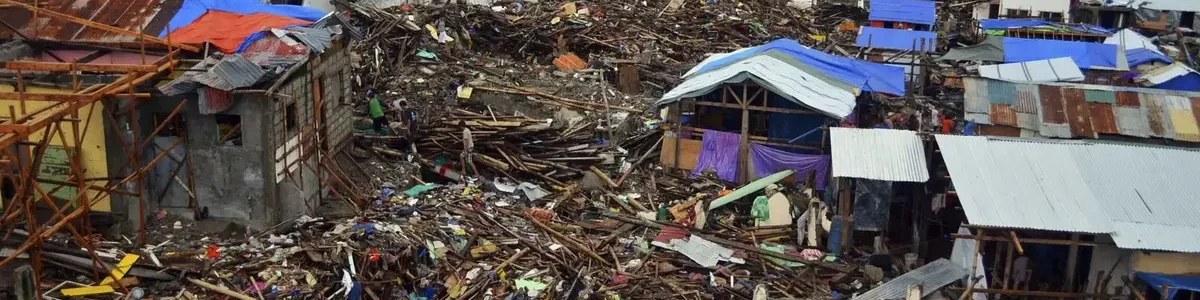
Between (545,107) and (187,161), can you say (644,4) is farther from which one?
(187,161)

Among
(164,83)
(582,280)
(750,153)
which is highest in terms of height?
(164,83)

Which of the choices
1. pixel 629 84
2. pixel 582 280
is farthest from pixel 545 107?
pixel 582 280

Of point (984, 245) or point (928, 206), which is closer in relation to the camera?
point (984, 245)

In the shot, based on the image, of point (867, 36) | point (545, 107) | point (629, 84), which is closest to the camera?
point (545, 107)

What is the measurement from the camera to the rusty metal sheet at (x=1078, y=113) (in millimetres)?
19750

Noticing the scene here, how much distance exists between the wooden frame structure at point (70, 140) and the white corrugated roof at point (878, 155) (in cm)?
1069

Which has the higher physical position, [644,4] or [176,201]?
[644,4]

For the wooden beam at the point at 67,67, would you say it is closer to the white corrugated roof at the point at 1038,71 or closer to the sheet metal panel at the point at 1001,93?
the sheet metal panel at the point at 1001,93

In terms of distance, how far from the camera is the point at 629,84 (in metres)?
27.8

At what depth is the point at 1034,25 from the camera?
119ft

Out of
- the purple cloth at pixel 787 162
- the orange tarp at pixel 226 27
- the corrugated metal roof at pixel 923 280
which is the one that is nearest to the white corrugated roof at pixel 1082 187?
the corrugated metal roof at pixel 923 280

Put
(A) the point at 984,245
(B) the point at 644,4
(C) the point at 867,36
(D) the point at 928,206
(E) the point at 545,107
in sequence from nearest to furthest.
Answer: (A) the point at 984,245, (D) the point at 928,206, (E) the point at 545,107, (C) the point at 867,36, (B) the point at 644,4

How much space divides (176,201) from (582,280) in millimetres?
6721

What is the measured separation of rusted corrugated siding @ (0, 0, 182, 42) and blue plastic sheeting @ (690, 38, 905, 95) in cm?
1197
